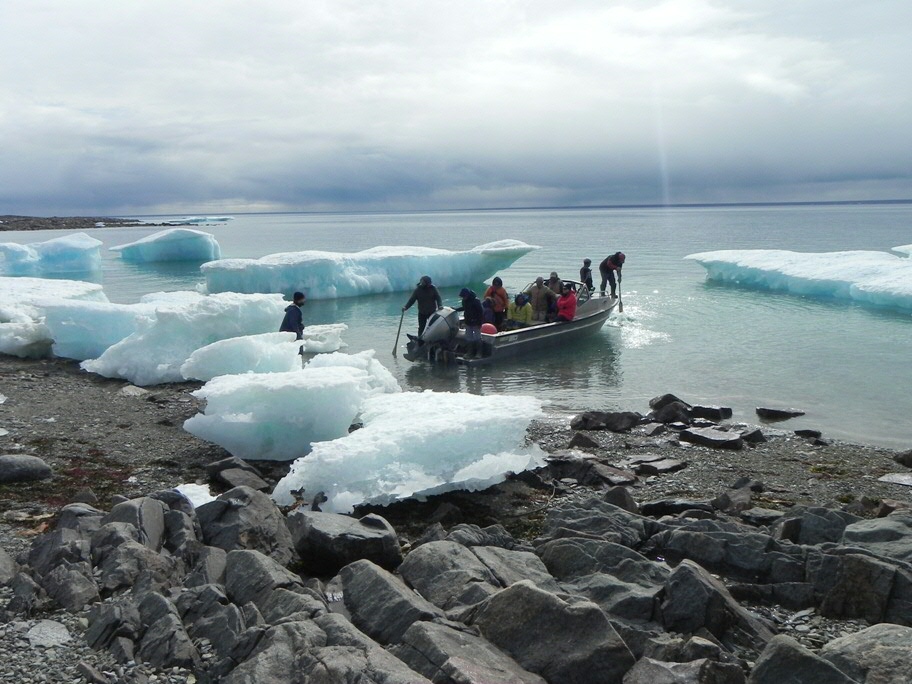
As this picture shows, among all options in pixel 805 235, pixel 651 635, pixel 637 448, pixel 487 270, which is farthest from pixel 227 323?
pixel 805 235

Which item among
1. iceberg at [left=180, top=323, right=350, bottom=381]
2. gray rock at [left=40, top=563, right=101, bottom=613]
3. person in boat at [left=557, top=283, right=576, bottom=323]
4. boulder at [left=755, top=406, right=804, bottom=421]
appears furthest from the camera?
person in boat at [left=557, top=283, right=576, bottom=323]

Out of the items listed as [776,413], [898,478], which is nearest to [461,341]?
[776,413]

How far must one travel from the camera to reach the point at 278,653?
3.91 metres

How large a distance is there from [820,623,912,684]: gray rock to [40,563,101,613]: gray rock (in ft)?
14.0

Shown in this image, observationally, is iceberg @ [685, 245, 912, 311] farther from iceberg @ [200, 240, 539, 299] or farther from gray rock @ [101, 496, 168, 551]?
gray rock @ [101, 496, 168, 551]

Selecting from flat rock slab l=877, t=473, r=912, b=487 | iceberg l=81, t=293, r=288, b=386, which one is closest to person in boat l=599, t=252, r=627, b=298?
iceberg l=81, t=293, r=288, b=386

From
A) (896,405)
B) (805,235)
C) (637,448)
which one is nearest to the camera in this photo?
(637,448)

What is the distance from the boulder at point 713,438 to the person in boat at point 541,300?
6767 millimetres

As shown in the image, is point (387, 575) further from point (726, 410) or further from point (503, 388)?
point (503, 388)

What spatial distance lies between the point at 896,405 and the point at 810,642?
9.48 metres

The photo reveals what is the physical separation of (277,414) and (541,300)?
9.37 m

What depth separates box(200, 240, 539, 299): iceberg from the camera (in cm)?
2705

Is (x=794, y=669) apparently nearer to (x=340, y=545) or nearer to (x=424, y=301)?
(x=340, y=545)

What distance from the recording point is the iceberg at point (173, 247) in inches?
1647
